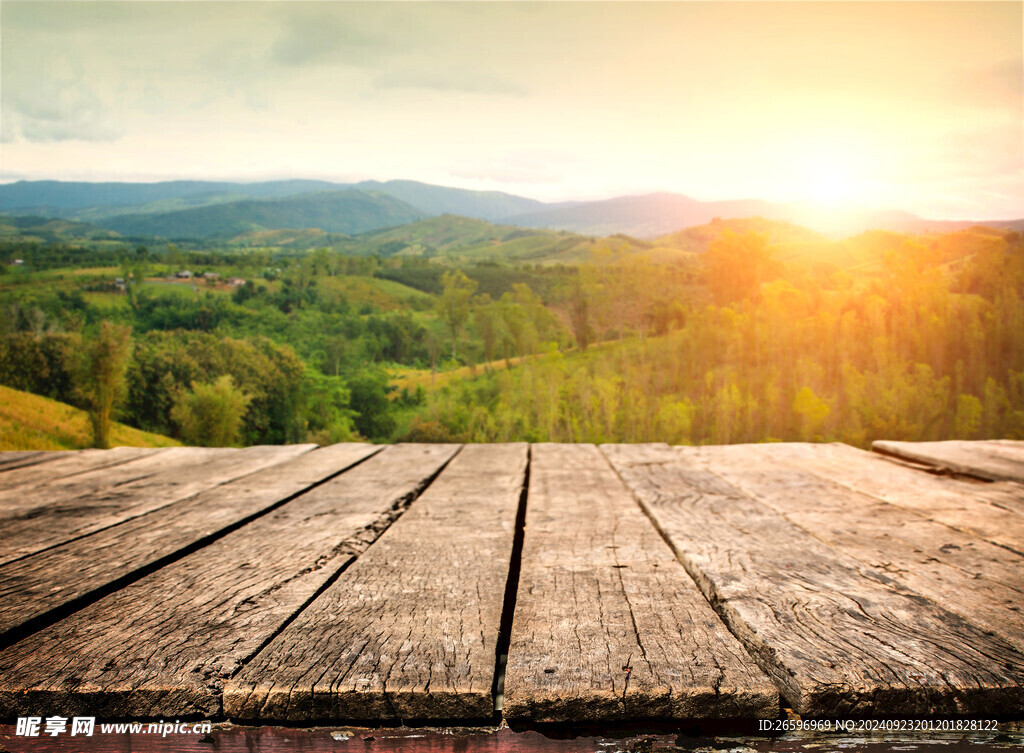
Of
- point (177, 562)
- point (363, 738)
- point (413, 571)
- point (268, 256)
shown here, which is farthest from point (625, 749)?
point (268, 256)

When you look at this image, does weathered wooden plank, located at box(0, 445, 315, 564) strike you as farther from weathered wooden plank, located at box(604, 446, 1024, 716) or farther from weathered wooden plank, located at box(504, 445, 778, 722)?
weathered wooden plank, located at box(604, 446, 1024, 716)

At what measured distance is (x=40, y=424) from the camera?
475cm

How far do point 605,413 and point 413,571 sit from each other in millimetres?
3496

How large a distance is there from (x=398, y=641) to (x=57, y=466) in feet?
5.69

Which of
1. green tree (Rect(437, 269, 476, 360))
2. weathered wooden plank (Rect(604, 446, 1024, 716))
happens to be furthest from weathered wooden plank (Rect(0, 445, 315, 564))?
green tree (Rect(437, 269, 476, 360))

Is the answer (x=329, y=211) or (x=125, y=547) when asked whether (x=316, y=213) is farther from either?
(x=125, y=547)

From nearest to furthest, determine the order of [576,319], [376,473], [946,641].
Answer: [946,641] → [376,473] → [576,319]

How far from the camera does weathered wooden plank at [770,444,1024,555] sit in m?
1.18

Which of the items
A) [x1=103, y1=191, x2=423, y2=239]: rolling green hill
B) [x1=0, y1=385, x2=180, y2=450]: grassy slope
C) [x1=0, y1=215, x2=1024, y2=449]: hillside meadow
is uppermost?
[x1=103, y1=191, x2=423, y2=239]: rolling green hill

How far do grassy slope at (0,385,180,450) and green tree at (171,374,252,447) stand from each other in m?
1.17

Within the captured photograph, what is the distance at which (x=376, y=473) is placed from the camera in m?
1.70

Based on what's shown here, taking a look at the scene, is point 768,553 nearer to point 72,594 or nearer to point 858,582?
point 858,582

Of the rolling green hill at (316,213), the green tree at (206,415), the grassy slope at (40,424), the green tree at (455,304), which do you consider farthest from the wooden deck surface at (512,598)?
the rolling green hill at (316,213)

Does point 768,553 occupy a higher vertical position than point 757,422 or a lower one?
higher
